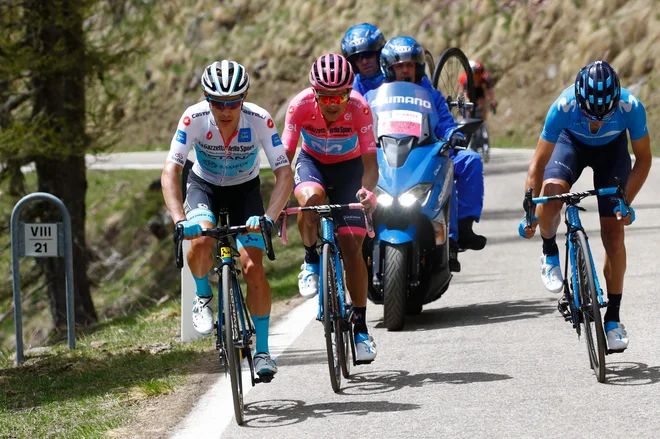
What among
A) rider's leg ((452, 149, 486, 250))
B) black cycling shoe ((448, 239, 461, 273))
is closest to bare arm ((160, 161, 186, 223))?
black cycling shoe ((448, 239, 461, 273))

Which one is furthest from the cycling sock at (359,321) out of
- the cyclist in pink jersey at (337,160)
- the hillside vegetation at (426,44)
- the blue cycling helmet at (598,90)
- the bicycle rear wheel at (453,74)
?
the hillside vegetation at (426,44)

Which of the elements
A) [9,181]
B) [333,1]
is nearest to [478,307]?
[9,181]

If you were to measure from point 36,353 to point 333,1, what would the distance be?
126 feet

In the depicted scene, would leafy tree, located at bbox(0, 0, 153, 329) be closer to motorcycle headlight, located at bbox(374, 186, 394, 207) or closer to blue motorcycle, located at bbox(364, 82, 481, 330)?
blue motorcycle, located at bbox(364, 82, 481, 330)

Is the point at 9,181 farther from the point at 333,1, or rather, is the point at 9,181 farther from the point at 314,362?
the point at 333,1

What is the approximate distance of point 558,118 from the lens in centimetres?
767

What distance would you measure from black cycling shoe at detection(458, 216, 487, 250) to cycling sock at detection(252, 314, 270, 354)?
11.7 feet

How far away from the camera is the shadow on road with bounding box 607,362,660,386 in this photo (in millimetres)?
7059

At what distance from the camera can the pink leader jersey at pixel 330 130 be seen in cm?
800

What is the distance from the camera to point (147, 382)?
7965 millimetres

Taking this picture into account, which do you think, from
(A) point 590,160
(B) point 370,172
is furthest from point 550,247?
(B) point 370,172

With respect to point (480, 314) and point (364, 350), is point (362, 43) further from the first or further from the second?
point (364, 350)

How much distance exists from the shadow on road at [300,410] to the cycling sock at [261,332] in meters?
0.33

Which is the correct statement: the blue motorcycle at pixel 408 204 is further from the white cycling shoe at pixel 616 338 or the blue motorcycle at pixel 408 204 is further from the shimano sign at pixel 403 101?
the white cycling shoe at pixel 616 338
